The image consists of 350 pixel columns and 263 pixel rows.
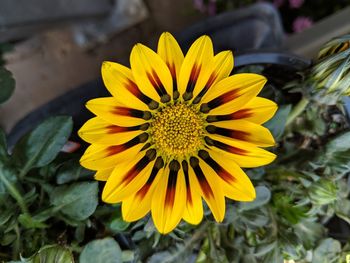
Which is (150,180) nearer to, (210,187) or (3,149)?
(210,187)

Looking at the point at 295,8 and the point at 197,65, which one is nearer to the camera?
the point at 197,65

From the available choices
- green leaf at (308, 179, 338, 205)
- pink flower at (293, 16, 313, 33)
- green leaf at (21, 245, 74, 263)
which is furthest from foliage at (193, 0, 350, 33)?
green leaf at (21, 245, 74, 263)

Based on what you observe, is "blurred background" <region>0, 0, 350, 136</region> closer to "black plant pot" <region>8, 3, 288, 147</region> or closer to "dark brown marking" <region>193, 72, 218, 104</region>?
"black plant pot" <region>8, 3, 288, 147</region>

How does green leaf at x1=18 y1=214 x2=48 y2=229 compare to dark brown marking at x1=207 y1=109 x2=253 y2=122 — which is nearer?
dark brown marking at x1=207 y1=109 x2=253 y2=122

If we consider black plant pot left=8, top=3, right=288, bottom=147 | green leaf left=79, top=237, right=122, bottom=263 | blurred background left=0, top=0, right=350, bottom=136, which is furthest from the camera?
blurred background left=0, top=0, right=350, bottom=136

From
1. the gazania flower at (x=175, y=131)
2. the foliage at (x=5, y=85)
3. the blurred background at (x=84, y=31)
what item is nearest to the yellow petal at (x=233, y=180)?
the gazania flower at (x=175, y=131)

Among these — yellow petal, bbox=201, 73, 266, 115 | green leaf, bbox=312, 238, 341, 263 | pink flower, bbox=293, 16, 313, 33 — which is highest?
yellow petal, bbox=201, 73, 266, 115

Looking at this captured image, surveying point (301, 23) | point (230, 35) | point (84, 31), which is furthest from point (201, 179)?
point (84, 31)
